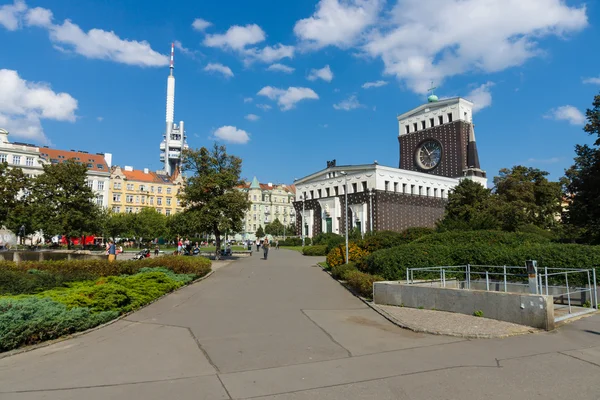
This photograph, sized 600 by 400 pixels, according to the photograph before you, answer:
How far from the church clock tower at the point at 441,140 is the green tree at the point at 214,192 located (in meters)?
60.5

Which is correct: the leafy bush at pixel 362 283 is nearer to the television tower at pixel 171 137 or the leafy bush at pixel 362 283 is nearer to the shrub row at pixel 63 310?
the shrub row at pixel 63 310

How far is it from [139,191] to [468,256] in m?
94.1

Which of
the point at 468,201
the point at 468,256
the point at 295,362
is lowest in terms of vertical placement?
the point at 295,362

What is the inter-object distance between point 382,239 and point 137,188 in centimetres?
8675

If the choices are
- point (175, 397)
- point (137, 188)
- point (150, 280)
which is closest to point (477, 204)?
point (150, 280)

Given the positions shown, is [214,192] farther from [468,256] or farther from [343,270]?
[468,256]

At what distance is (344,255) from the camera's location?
24.1 metres

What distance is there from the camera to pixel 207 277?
21094mm

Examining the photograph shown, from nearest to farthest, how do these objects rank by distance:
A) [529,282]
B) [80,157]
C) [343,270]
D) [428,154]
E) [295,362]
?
[295,362]
[529,282]
[343,270]
[428,154]
[80,157]

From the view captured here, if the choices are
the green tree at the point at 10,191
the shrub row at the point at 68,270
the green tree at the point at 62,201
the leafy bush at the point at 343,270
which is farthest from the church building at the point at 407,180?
the shrub row at the point at 68,270

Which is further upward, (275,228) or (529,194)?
(529,194)

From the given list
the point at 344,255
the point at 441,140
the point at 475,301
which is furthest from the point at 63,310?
the point at 441,140

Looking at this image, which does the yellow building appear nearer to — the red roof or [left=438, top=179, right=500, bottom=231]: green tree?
the red roof

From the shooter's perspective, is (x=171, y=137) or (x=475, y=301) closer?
(x=475, y=301)
